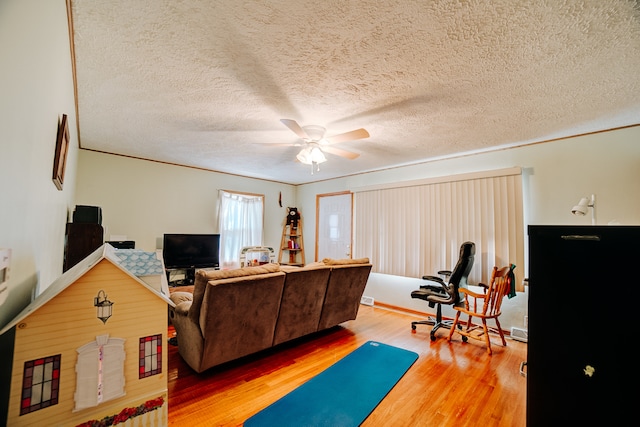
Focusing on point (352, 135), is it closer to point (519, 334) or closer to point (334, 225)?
point (519, 334)

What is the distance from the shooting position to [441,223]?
4.20m

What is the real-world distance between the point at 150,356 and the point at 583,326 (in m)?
1.55

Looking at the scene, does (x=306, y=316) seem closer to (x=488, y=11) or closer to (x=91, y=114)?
Result: (x=488, y=11)

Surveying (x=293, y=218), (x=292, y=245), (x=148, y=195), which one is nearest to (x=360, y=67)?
(x=148, y=195)

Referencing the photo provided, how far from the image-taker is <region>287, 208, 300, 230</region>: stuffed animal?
649cm

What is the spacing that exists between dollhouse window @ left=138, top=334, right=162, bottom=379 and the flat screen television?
4.08 metres

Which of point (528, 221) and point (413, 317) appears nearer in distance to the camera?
point (528, 221)

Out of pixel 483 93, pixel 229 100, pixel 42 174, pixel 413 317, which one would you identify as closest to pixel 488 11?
pixel 483 93

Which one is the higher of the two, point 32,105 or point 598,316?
point 32,105

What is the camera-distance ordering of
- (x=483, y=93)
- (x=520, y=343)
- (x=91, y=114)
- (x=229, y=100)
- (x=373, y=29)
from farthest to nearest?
(x=520, y=343), (x=91, y=114), (x=229, y=100), (x=483, y=93), (x=373, y=29)

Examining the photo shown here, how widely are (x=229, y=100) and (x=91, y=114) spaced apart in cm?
162

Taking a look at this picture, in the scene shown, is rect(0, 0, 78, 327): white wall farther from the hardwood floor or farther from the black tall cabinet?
the black tall cabinet

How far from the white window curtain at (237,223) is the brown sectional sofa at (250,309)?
8.54 feet

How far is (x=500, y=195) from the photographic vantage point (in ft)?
11.9
